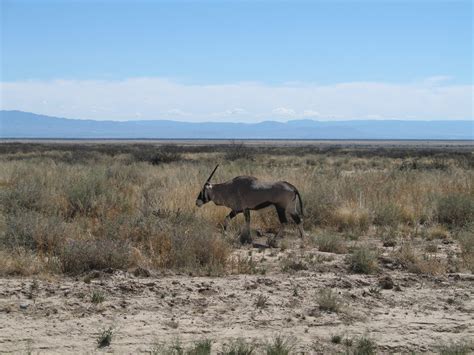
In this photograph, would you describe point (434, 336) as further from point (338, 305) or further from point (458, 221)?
point (458, 221)

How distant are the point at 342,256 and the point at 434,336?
12.3ft

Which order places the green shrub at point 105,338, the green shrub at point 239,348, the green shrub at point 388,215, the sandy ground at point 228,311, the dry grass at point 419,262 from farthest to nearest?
the green shrub at point 388,215, the dry grass at point 419,262, the sandy ground at point 228,311, the green shrub at point 105,338, the green shrub at point 239,348

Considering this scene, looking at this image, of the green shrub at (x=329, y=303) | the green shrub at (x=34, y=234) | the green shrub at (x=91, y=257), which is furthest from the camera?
the green shrub at (x=34, y=234)

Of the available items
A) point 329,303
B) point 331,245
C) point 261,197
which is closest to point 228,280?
point 329,303

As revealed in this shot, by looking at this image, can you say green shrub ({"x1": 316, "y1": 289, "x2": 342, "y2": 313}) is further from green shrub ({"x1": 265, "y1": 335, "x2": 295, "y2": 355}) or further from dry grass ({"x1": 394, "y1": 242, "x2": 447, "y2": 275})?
dry grass ({"x1": 394, "y1": 242, "x2": 447, "y2": 275})

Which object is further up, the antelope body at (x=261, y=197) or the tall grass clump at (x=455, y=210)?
the antelope body at (x=261, y=197)

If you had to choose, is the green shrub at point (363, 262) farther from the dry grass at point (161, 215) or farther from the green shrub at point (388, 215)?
the green shrub at point (388, 215)

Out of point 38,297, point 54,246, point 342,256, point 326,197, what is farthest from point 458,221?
point 38,297

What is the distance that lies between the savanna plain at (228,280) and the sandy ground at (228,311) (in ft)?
0.08

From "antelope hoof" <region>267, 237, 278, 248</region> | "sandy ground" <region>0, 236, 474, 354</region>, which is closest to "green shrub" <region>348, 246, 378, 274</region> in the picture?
"sandy ground" <region>0, 236, 474, 354</region>

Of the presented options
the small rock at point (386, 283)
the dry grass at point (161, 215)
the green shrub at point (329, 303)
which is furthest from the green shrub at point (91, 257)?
the small rock at point (386, 283)

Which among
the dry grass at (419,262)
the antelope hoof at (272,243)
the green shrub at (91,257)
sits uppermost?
the green shrub at (91,257)

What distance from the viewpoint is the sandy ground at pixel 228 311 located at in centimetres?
672

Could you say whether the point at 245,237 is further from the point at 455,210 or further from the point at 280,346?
the point at 280,346
